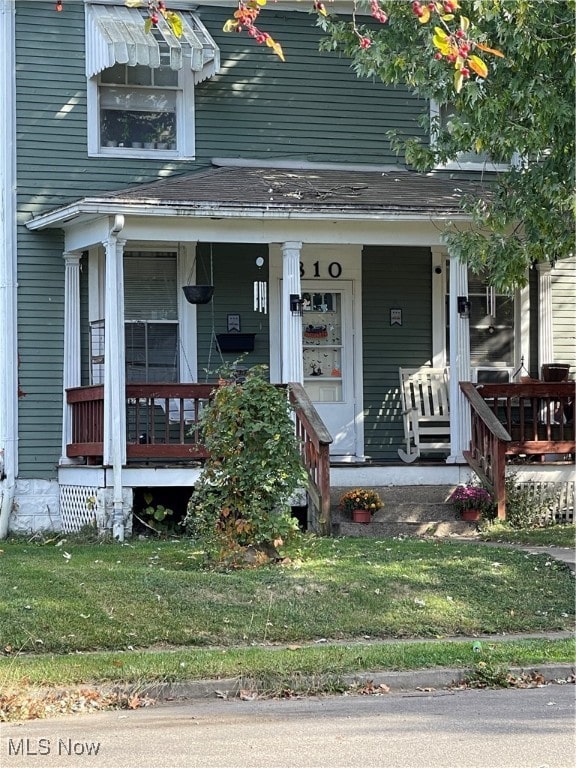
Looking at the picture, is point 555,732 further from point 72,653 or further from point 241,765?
point 72,653

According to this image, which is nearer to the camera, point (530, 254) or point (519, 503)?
point (530, 254)

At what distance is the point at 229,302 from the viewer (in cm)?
1606

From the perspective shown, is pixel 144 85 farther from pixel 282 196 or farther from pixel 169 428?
pixel 169 428

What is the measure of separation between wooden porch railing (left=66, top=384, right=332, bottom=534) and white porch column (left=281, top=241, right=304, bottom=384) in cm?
29

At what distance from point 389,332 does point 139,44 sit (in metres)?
5.08

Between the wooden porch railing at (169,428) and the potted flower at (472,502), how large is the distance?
67.4 inches

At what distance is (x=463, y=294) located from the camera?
1516 cm

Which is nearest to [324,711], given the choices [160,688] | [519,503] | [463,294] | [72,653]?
[160,688]

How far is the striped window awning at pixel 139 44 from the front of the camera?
14.9 m

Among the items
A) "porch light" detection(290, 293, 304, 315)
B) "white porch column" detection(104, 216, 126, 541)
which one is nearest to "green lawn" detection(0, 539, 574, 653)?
"white porch column" detection(104, 216, 126, 541)

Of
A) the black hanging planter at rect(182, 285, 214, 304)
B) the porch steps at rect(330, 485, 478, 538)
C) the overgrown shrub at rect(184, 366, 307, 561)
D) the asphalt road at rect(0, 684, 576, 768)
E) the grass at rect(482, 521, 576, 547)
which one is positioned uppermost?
the black hanging planter at rect(182, 285, 214, 304)

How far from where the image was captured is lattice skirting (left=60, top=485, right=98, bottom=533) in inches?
571

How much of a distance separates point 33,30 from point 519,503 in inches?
335

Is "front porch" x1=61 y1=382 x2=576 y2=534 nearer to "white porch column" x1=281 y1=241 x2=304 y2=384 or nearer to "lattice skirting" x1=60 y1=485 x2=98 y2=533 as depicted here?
"lattice skirting" x1=60 y1=485 x2=98 y2=533
